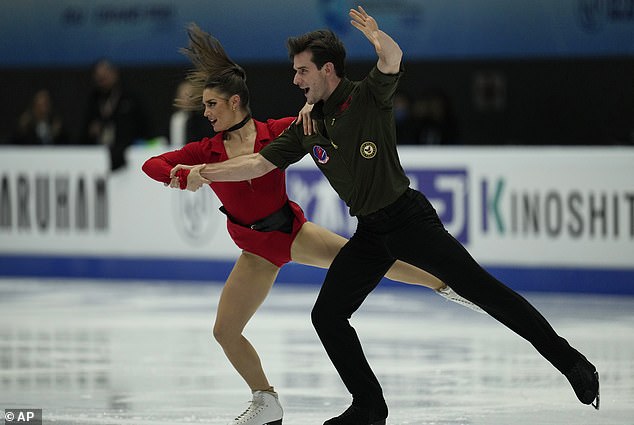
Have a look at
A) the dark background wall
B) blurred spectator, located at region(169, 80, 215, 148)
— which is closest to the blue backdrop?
the dark background wall

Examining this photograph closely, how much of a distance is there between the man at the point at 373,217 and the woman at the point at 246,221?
47 centimetres

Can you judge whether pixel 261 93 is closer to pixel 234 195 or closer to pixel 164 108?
pixel 164 108

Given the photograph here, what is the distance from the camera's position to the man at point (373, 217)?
18.9 feet

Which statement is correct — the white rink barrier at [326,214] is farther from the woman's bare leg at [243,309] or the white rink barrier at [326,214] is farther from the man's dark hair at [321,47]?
the man's dark hair at [321,47]

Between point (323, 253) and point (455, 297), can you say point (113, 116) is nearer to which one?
point (323, 253)

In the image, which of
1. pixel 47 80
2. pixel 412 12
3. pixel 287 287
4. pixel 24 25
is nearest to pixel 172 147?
pixel 287 287

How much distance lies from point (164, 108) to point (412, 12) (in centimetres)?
424

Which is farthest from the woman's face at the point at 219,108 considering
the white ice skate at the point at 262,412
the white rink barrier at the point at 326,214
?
the white rink barrier at the point at 326,214

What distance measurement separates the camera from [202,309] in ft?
36.3

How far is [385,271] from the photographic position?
6004 mm

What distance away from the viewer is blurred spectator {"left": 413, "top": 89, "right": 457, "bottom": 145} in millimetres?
14156

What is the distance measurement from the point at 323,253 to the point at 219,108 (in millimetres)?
825

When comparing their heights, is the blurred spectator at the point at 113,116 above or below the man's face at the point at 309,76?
above

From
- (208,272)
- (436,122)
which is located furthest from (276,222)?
(436,122)
